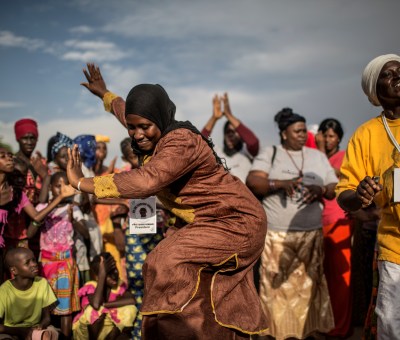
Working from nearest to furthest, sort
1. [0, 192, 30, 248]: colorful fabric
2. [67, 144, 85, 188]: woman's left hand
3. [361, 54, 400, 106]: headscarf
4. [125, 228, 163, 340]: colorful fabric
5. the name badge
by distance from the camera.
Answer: [67, 144, 85, 188]: woman's left hand < [361, 54, 400, 106]: headscarf < the name badge < [0, 192, 30, 248]: colorful fabric < [125, 228, 163, 340]: colorful fabric

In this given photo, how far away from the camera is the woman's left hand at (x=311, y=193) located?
→ 5.14 metres

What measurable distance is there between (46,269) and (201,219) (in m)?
2.81

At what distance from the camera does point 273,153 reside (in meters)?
5.48

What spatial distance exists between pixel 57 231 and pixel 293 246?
101 inches

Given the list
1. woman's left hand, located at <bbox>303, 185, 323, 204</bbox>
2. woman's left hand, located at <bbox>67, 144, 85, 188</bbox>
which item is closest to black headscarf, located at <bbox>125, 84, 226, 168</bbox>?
woman's left hand, located at <bbox>67, 144, 85, 188</bbox>

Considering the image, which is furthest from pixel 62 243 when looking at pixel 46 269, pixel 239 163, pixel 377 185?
pixel 377 185

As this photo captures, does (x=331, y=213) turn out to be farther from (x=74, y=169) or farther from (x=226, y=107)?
(x=74, y=169)

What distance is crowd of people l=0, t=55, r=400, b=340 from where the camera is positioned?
304 cm

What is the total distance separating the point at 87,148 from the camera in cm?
661

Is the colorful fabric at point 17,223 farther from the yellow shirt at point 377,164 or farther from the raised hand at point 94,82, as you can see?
the yellow shirt at point 377,164

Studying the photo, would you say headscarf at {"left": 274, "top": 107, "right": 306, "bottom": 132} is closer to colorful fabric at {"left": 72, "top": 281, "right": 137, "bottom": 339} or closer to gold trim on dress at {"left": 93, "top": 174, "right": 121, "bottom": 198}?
colorful fabric at {"left": 72, "top": 281, "right": 137, "bottom": 339}

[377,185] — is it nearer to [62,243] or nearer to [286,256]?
[286,256]

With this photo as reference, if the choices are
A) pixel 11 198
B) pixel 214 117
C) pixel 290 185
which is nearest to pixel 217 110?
pixel 214 117

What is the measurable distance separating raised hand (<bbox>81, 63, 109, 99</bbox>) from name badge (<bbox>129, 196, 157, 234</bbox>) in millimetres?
1179
